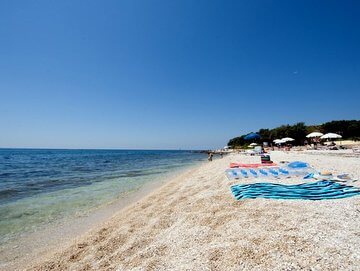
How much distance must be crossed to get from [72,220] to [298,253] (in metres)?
6.80

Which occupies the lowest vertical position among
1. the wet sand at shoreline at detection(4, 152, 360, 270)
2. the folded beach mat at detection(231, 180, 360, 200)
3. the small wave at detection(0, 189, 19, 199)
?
the small wave at detection(0, 189, 19, 199)

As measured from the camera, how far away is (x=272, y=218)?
13.5 ft

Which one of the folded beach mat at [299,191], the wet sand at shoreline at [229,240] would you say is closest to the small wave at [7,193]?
the wet sand at shoreline at [229,240]

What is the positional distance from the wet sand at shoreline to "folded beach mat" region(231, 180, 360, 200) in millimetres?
364

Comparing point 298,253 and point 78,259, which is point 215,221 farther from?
point 78,259

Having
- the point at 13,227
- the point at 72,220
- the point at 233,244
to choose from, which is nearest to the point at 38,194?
the point at 13,227

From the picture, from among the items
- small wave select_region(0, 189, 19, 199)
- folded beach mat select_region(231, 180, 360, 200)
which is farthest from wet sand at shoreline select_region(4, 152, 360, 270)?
small wave select_region(0, 189, 19, 199)

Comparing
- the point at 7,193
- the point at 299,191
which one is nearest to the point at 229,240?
the point at 299,191

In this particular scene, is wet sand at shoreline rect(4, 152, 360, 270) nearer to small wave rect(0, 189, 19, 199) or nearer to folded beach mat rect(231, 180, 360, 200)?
folded beach mat rect(231, 180, 360, 200)

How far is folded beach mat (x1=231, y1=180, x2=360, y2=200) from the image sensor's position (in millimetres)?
5375

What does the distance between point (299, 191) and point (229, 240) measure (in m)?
3.55

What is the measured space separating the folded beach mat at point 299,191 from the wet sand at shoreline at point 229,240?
0.36 meters

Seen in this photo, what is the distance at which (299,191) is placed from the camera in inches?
230

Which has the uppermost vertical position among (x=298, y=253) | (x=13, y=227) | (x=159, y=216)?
(x=298, y=253)
